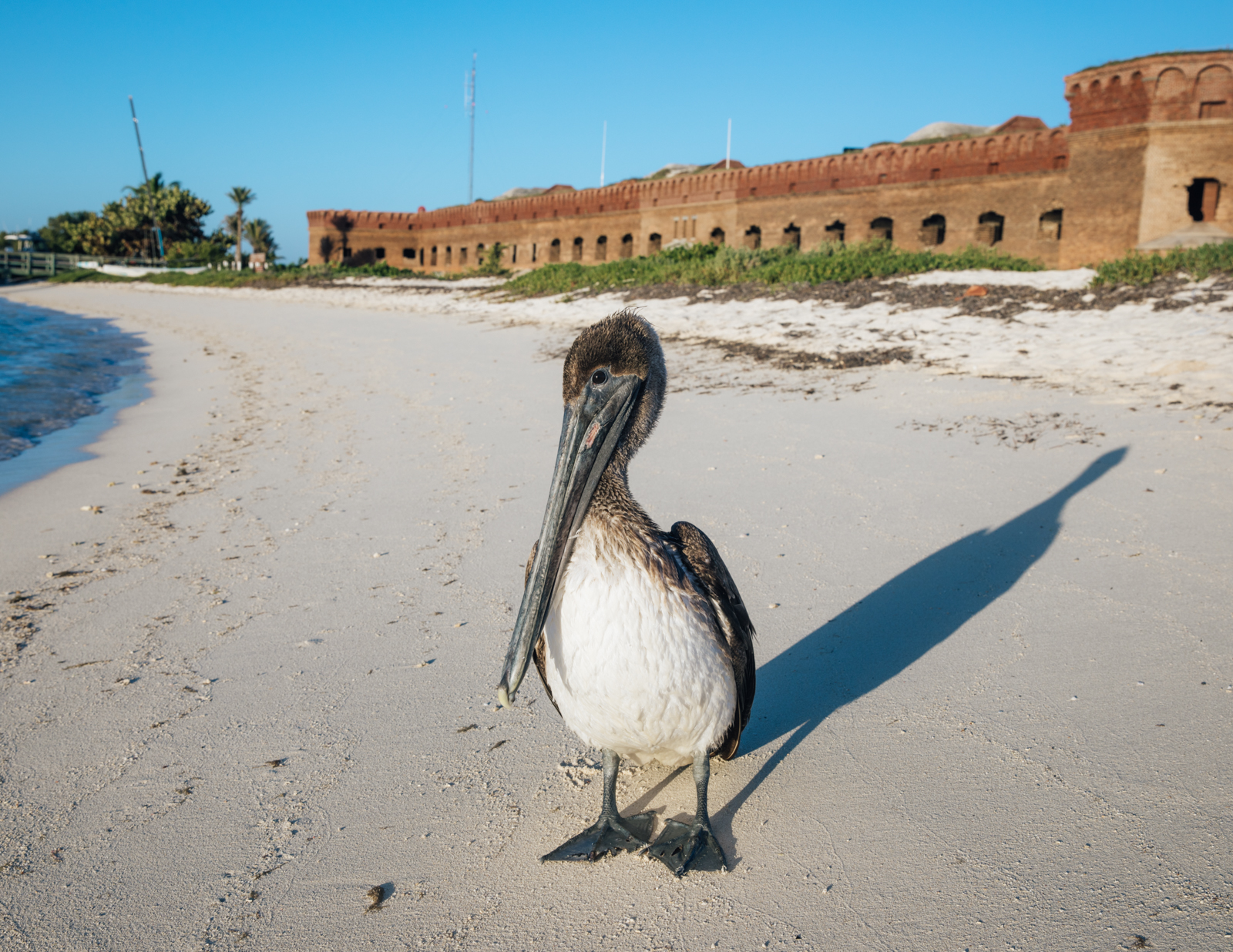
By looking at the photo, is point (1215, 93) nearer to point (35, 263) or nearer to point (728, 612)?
point (728, 612)

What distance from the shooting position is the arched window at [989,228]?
23297 millimetres

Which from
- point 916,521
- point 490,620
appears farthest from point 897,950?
point 916,521

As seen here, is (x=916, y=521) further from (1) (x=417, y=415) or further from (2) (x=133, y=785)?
(1) (x=417, y=415)

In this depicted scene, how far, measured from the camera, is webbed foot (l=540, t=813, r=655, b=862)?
2148 mm

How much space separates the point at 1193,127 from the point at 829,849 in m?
22.4

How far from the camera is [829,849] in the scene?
212 cm

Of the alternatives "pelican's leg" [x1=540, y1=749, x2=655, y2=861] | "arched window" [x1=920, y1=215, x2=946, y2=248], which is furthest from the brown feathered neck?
"arched window" [x1=920, y1=215, x2=946, y2=248]

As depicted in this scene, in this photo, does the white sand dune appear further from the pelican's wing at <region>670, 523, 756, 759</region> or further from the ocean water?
the ocean water

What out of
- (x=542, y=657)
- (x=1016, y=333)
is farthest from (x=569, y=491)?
(x=1016, y=333)

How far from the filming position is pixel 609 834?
86.4 inches

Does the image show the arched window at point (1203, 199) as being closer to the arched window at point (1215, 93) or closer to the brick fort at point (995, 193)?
the brick fort at point (995, 193)

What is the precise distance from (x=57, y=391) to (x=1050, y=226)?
77.6 feet

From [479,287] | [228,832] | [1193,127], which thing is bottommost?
[228,832]

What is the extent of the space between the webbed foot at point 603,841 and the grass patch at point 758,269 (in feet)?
40.8
